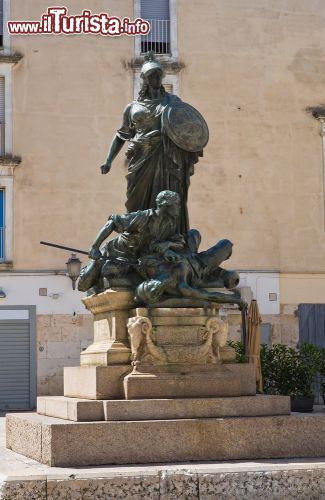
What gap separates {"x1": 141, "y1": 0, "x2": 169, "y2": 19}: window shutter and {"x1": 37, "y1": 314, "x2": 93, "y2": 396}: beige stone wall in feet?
25.2

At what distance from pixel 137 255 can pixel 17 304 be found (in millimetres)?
14495

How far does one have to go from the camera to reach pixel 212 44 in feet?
81.1

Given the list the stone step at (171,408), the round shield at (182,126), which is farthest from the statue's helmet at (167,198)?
the stone step at (171,408)

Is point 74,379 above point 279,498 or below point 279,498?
above

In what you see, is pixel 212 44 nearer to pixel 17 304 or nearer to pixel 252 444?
pixel 17 304

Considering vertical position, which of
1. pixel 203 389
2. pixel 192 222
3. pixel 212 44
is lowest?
pixel 203 389

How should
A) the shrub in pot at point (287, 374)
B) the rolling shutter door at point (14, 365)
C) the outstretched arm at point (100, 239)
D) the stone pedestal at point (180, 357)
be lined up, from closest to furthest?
the stone pedestal at point (180, 357) → the outstretched arm at point (100, 239) → the shrub in pot at point (287, 374) → the rolling shutter door at point (14, 365)

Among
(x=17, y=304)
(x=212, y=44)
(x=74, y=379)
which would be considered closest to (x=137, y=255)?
(x=74, y=379)

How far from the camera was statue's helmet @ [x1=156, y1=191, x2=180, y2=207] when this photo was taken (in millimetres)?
8797

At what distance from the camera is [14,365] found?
22.8m

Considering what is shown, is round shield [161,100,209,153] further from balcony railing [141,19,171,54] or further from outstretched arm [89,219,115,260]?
balcony railing [141,19,171,54]

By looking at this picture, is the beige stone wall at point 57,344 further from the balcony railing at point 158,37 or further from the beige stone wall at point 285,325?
the balcony railing at point 158,37

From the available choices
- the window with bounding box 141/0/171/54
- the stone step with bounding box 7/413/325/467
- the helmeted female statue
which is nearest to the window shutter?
the window with bounding box 141/0/171/54

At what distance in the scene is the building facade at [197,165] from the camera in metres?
23.2
